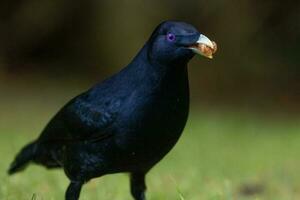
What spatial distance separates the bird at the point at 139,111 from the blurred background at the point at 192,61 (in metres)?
4.69

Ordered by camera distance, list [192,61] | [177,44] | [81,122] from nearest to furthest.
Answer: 1. [177,44]
2. [81,122]
3. [192,61]

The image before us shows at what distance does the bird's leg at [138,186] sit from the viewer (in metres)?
5.18

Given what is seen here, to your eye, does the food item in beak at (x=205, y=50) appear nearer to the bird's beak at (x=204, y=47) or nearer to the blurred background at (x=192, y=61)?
the bird's beak at (x=204, y=47)

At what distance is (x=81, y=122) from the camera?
486 centimetres

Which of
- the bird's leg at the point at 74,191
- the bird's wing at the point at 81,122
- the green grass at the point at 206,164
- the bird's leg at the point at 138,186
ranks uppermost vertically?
the bird's wing at the point at 81,122

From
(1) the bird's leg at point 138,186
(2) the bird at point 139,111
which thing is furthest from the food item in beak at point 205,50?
(1) the bird's leg at point 138,186

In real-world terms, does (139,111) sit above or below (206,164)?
above

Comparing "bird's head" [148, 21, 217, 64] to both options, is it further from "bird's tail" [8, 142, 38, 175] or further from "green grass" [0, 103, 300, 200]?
"bird's tail" [8, 142, 38, 175]

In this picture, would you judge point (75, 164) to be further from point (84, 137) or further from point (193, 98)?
point (193, 98)

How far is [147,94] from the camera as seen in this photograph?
453 cm

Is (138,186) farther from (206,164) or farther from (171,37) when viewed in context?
(206,164)

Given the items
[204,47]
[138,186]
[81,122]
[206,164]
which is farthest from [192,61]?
[204,47]

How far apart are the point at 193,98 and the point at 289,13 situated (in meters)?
2.19

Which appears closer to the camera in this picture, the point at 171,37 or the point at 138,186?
the point at 171,37
